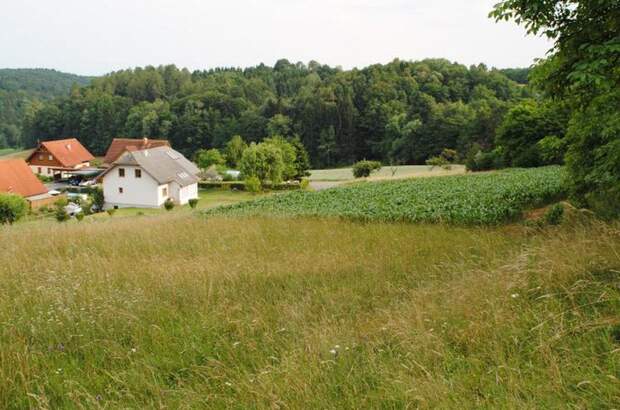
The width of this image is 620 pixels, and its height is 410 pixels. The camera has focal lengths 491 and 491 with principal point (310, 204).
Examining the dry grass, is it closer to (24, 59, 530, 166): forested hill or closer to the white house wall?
the white house wall

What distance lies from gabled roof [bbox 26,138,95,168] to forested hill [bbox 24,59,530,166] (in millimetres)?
23934

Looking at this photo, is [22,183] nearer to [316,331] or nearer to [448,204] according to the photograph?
[448,204]

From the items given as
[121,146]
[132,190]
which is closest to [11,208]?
[132,190]

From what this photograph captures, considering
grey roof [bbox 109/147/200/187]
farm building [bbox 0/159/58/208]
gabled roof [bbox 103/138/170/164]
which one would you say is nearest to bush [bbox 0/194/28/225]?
farm building [bbox 0/159/58/208]

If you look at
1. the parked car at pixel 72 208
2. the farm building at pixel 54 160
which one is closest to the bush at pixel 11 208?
the parked car at pixel 72 208

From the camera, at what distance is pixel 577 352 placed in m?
3.05

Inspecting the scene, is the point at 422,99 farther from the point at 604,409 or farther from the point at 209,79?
the point at 604,409

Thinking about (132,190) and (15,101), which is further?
(15,101)

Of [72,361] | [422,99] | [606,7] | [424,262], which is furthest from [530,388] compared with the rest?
[422,99]

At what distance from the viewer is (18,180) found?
47.1 metres

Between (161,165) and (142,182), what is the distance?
125 inches

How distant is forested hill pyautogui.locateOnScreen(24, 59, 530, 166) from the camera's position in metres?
83.4

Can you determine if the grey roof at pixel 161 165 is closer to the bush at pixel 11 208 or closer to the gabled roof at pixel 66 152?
the bush at pixel 11 208

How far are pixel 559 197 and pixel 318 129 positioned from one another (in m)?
82.3
